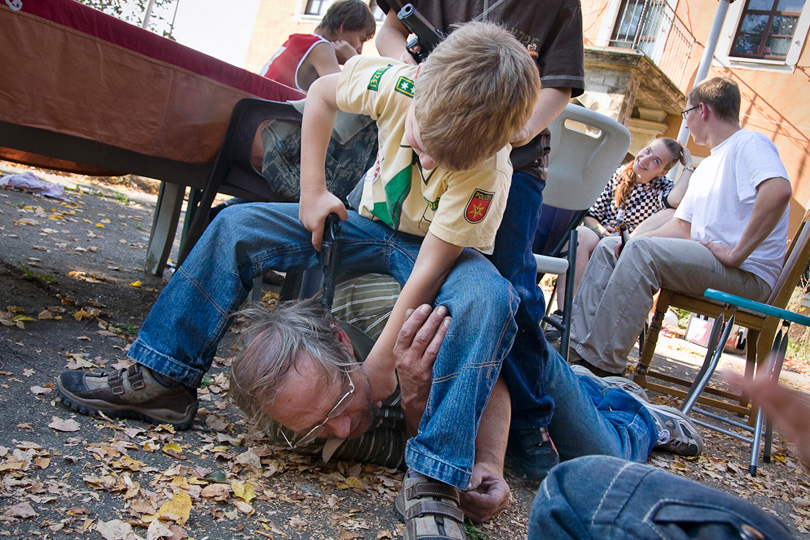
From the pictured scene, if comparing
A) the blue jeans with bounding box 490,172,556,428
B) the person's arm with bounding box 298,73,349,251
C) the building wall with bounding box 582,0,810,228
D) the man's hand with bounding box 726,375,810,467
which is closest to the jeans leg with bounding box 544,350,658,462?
the blue jeans with bounding box 490,172,556,428

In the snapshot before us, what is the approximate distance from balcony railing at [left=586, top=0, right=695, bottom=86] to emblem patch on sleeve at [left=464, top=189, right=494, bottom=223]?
12.7m

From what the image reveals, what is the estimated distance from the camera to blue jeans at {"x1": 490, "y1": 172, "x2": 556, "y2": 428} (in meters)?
2.19

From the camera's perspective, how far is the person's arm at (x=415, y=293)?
6.00 ft

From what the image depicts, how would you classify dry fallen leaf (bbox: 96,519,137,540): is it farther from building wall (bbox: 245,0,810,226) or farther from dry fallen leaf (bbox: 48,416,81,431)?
building wall (bbox: 245,0,810,226)

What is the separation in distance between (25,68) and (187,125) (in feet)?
2.17

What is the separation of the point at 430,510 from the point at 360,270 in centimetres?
90

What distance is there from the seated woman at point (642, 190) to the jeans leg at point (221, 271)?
3.63 m

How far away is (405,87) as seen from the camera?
6.32 ft

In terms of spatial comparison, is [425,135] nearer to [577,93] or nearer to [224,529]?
[577,93]

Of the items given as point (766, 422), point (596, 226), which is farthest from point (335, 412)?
point (596, 226)

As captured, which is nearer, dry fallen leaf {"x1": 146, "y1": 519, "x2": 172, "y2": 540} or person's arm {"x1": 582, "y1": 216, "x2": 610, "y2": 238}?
dry fallen leaf {"x1": 146, "y1": 519, "x2": 172, "y2": 540}

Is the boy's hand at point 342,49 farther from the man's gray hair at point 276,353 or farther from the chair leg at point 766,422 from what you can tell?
the chair leg at point 766,422

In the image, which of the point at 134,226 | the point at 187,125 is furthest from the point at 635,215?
the point at 134,226

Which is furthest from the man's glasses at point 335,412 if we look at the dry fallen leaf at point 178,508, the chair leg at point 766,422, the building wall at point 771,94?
the building wall at point 771,94
